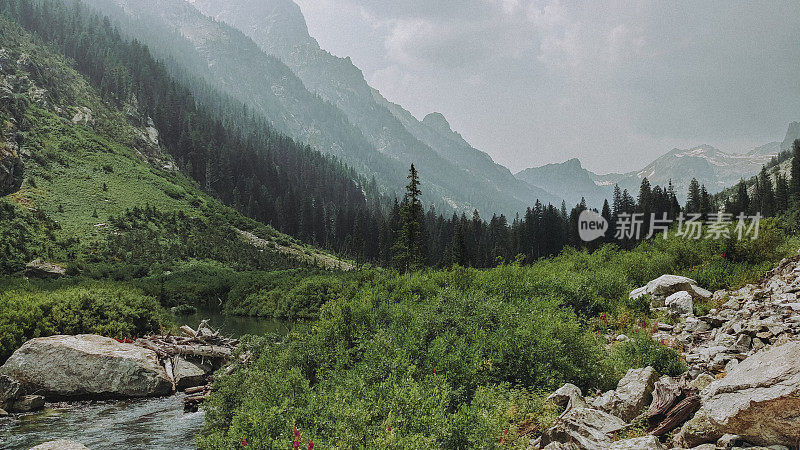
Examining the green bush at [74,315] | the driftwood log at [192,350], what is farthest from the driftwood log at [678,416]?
the green bush at [74,315]

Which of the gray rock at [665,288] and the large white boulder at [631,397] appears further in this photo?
the gray rock at [665,288]

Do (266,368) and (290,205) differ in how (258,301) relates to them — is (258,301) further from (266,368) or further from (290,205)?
(290,205)

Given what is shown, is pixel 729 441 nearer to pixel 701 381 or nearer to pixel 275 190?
pixel 701 381

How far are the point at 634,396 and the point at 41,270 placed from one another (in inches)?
2446

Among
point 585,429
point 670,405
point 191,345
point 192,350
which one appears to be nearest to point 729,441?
point 670,405

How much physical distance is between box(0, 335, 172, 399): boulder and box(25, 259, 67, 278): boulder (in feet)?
124

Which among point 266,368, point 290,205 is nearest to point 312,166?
point 290,205

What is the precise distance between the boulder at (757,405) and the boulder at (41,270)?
61690 millimetres

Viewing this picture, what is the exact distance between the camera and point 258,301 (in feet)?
168

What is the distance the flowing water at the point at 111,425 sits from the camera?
13.1m

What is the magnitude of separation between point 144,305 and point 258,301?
24.1 m

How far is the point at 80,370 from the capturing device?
57.1 ft

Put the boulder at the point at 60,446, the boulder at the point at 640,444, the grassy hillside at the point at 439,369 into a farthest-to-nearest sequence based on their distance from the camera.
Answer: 1. the boulder at the point at 60,446
2. the grassy hillside at the point at 439,369
3. the boulder at the point at 640,444

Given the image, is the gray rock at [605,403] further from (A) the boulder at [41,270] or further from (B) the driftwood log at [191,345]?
(A) the boulder at [41,270]
